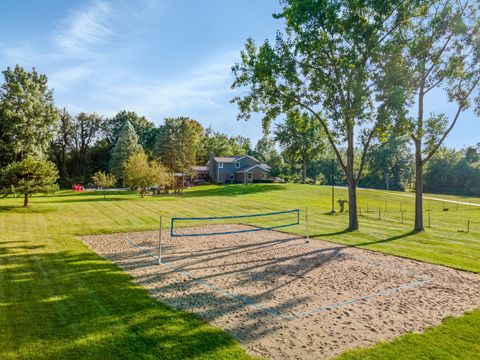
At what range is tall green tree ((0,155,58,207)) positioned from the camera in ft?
75.4

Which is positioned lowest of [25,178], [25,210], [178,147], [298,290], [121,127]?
[298,290]

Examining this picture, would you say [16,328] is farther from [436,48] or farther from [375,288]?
[436,48]

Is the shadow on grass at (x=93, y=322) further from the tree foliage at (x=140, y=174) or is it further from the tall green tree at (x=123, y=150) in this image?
the tall green tree at (x=123, y=150)

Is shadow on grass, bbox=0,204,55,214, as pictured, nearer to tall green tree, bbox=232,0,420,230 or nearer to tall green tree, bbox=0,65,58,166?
tall green tree, bbox=0,65,58,166

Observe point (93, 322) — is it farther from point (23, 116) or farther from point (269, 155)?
point (269, 155)

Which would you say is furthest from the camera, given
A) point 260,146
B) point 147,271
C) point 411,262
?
point 260,146

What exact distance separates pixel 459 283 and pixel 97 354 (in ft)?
33.5

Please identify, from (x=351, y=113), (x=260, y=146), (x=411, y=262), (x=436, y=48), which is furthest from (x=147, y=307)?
(x=260, y=146)

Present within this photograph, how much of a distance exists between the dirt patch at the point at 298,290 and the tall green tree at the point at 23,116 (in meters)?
15.9

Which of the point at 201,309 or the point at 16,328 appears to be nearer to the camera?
the point at 16,328

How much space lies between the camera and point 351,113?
16.0m

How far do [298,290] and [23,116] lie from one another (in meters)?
26.4

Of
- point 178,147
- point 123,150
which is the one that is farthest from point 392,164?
point 123,150

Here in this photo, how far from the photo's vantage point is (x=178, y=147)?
58188mm
